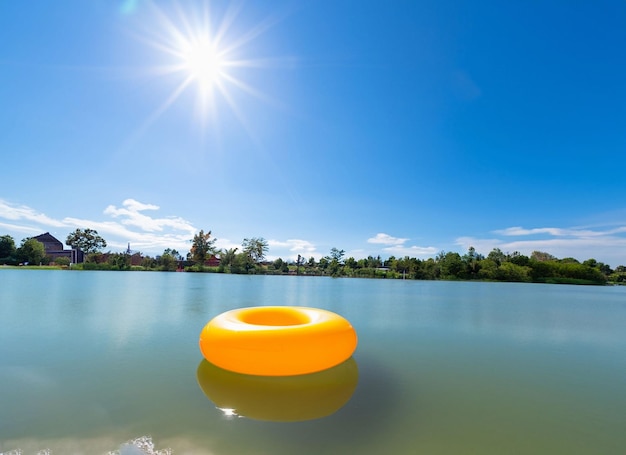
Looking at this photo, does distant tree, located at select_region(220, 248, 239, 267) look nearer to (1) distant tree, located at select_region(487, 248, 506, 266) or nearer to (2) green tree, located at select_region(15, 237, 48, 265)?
(2) green tree, located at select_region(15, 237, 48, 265)

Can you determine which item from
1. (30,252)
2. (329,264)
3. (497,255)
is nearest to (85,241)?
(30,252)

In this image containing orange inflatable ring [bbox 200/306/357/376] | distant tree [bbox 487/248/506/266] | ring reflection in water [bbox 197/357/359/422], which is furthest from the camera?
distant tree [bbox 487/248/506/266]

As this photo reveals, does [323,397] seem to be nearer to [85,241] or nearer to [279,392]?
[279,392]

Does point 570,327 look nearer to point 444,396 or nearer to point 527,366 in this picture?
point 527,366

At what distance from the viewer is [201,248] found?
42.8m

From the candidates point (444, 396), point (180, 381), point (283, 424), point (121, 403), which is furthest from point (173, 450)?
point (444, 396)

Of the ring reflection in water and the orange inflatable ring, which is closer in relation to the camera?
the ring reflection in water

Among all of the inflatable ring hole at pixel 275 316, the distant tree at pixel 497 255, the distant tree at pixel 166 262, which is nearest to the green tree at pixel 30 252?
the distant tree at pixel 166 262

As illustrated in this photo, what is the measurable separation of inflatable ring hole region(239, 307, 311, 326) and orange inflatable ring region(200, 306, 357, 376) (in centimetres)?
78

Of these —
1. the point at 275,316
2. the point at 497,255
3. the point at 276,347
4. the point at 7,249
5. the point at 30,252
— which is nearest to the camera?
the point at 276,347

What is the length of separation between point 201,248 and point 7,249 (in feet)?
73.5

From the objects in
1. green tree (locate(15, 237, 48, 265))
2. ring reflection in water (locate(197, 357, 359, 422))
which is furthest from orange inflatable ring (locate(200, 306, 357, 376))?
green tree (locate(15, 237, 48, 265))

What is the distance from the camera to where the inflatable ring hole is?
15.7 feet

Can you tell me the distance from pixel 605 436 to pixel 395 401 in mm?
1834
